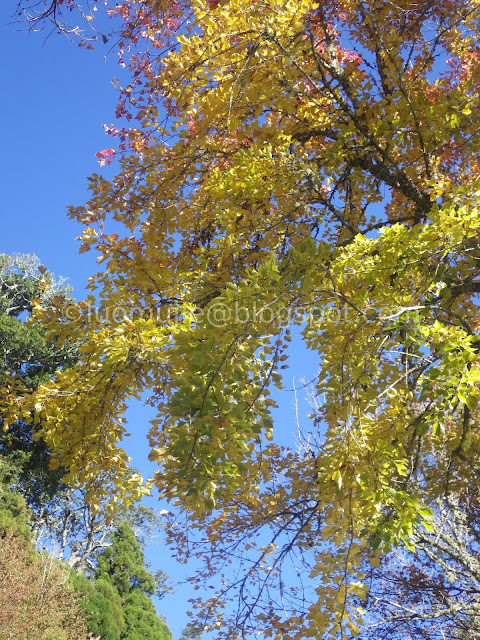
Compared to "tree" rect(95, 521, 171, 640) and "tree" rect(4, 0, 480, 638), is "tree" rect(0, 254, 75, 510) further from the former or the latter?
"tree" rect(4, 0, 480, 638)

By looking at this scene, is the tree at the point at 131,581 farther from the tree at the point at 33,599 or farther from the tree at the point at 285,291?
the tree at the point at 285,291

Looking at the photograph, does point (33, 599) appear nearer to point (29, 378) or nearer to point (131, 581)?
point (29, 378)

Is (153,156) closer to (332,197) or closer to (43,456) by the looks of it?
(332,197)

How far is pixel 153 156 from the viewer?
367 centimetres

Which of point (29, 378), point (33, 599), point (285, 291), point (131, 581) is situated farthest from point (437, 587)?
point (131, 581)

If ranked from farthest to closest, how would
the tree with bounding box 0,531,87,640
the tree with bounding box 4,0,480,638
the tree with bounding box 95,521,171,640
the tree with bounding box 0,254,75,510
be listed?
the tree with bounding box 95,521,171,640
the tree with bounding box 0,254,75,510
the tree with bounding box 0,531,87,640
the tree with bounding box 4,0,480,638

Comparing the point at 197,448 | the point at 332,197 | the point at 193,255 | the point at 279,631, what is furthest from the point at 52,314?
the point at 279,631

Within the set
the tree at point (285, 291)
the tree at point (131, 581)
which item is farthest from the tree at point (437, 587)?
the tree at point (131, 581)

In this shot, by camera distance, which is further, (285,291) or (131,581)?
(131,581)

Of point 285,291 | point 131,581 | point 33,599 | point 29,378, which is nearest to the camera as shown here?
point 285,291

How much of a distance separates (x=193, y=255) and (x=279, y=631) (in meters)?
2.77

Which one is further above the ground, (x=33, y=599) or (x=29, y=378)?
(x=29, y=378)

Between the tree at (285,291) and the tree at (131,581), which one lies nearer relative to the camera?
the tree at (285,291)

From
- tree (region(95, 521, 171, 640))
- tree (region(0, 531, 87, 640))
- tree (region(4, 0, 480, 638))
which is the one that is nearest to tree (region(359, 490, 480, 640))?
tree (region(4, 0, 480, 638))
